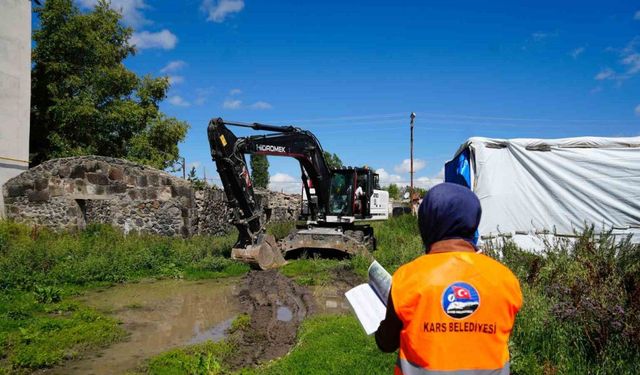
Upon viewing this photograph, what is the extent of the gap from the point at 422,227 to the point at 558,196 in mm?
7680

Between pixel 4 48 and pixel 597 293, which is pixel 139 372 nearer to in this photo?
pixel 597 293

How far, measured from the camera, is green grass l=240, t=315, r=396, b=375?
462cm

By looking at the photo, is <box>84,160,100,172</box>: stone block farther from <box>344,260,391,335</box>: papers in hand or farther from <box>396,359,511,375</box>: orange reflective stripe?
<box>396,359,511,375</box>: orange reflective stripe

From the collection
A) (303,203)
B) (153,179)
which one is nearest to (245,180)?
(303,203)

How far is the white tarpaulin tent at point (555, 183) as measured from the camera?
823cm

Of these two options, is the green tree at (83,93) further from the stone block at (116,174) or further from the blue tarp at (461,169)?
the blue tarp at (461,169)

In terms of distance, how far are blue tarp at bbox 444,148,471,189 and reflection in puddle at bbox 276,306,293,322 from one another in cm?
420

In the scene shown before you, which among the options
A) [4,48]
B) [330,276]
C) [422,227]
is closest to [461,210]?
[422,227]

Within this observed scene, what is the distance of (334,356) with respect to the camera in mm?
4934

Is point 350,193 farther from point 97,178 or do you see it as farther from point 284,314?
point 97,178

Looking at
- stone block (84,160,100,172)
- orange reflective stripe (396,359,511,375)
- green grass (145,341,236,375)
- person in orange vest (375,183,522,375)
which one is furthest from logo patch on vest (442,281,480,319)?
stone block (84,160,100,172)

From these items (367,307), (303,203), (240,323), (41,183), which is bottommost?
(240,323)

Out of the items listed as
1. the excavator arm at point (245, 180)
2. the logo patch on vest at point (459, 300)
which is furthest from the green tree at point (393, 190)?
the logo patch on vest at point (459, 300)

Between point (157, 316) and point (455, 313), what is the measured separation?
682cm
